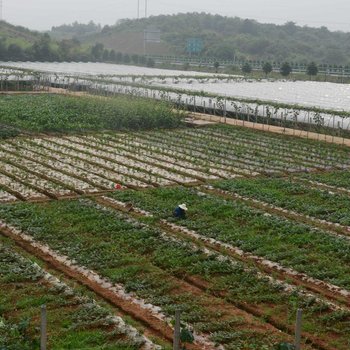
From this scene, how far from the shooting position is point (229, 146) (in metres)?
20.1

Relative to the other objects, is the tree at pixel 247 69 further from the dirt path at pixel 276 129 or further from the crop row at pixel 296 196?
the crop row at pixel 296 196

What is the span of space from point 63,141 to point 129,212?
831 centimetres

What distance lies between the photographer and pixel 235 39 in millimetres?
76312

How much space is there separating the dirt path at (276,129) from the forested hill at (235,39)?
128ft

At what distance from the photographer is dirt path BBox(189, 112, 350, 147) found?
21.7 m

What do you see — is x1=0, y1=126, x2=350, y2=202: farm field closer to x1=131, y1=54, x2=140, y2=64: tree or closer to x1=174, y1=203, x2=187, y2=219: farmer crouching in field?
x1=174, y1=203, x2=187, y2=219: farmer crouching in field

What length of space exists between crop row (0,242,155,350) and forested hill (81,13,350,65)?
187ft

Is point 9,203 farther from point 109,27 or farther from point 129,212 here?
point 109,27

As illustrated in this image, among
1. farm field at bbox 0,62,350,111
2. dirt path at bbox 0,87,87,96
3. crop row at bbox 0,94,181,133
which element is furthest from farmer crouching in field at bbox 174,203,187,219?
dirt path at bbox 0,87,87,96

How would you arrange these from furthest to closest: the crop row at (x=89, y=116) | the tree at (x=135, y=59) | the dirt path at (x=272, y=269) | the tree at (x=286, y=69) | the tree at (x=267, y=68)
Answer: the tree at (x=135, y=59)
the tree at (x=267, y=68)
the tree at (x=286, y=69)
the crop row at (x=89, y=116)
the dirt path at (x=272, y=269)

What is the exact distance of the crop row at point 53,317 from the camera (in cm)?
717

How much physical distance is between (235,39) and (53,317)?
7095 centimetres

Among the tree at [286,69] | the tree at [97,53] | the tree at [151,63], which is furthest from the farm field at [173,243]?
the tree at [97,53]

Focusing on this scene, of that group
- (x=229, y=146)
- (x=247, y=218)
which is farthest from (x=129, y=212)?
(x=229, y=146)
